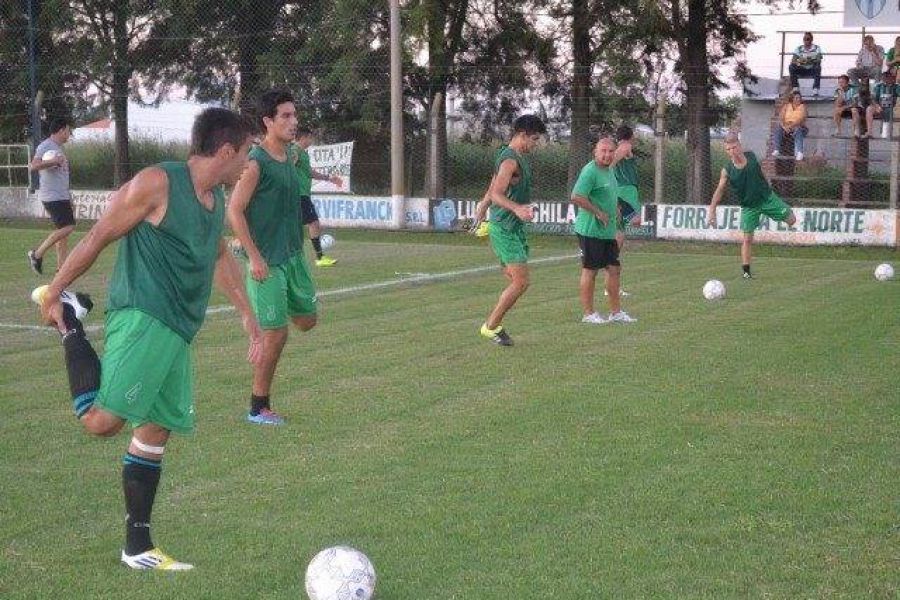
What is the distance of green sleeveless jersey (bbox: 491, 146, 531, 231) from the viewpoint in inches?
438

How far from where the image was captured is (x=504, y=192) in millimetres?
11055

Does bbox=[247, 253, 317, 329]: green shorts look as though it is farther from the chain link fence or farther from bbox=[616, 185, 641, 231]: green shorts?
the chain link fence

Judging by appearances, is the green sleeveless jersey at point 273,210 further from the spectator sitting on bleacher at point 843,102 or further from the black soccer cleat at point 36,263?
the spectator sitting on bleacher at point 843,102

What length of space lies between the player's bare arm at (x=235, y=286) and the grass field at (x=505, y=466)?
2.60 feet

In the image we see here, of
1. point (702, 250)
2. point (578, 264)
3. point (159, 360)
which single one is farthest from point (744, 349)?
point (702, 250)

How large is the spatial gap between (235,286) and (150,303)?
2.65ft

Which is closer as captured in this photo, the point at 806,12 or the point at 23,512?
the point at 23,512

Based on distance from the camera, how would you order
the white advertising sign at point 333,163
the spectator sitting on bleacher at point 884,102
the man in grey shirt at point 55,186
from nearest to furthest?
1. the man in grey shirt at point 55,186
2. the spectator sitting on bleacher at point 884,102
3. the white advertising sign at point 333,163

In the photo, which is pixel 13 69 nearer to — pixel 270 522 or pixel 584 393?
pixel 584 393

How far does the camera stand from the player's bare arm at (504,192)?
10.8m

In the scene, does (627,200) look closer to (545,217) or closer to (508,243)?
(508,243)

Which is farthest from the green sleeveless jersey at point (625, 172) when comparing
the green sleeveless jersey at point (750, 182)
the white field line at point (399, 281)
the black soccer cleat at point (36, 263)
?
the black soccer cleat at point (36, 263)

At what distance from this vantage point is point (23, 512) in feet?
19.8

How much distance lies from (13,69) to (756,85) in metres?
18.9
